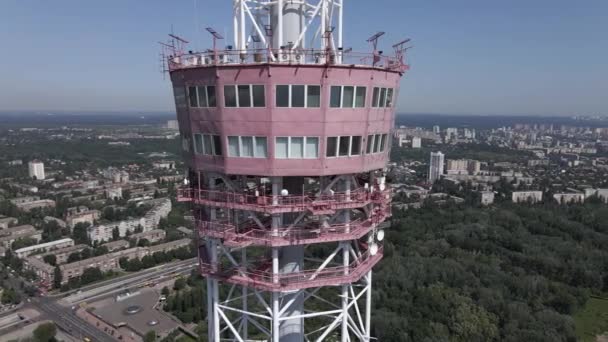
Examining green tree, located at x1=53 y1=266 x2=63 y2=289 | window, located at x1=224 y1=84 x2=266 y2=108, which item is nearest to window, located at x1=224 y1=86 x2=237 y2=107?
window, located at x1=224 y1=84 x2=266 y2=108

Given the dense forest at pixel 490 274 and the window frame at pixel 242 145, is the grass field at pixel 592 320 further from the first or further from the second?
the window frame at pixel 242 145

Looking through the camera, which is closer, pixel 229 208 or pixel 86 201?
pixel 229 208

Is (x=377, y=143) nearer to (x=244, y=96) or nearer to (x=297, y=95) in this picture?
(x=297, y=95)

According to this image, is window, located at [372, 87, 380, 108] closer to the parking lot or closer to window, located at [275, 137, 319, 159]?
window, located at [275, 137, 319, 159]

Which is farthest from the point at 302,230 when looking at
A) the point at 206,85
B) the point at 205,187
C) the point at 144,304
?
the point at 144,304

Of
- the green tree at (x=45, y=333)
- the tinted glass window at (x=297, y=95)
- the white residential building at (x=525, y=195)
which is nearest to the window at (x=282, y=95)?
the tinted glass window at (x=297, y=95)

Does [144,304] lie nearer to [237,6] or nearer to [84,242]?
[84,242]
